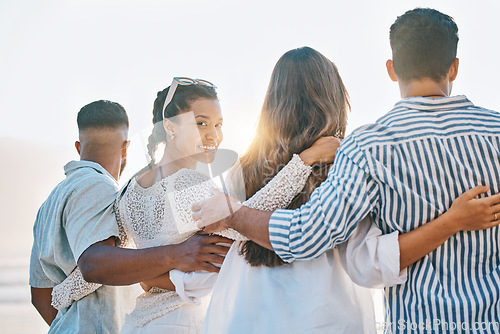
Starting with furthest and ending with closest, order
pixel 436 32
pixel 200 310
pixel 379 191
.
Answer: pixel 200 310, pixel 436 32, pixel 379 191

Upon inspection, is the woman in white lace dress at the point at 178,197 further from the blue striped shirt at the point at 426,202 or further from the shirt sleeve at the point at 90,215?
the blue striped shirt at the point at 426,202

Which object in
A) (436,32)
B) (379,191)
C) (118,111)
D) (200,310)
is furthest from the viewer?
(118,111)

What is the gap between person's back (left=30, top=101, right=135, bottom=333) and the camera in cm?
234

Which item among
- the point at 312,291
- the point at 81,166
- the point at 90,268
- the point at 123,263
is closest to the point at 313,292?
the point at 312,291

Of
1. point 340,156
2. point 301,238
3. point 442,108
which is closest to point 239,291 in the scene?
point 301,238

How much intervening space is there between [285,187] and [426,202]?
18.5 inches

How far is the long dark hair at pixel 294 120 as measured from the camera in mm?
1865

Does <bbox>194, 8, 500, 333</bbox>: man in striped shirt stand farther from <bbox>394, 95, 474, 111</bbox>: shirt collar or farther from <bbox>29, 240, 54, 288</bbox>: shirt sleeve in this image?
<bbox>29, 240, 54, 288</bbox>: shirt sleeve

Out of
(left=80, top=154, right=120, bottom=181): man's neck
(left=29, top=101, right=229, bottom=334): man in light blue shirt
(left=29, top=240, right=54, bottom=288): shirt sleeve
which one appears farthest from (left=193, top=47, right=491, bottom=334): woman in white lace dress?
(left=29, top=240, right=54, bottom=288): shirt sleeve

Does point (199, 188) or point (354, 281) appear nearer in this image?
point (354, 281)

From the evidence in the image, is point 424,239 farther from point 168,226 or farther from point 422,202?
point 168,226

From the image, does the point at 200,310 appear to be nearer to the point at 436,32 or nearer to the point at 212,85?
the point at 212,85

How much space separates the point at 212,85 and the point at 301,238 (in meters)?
1.16

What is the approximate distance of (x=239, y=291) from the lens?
1843mm
